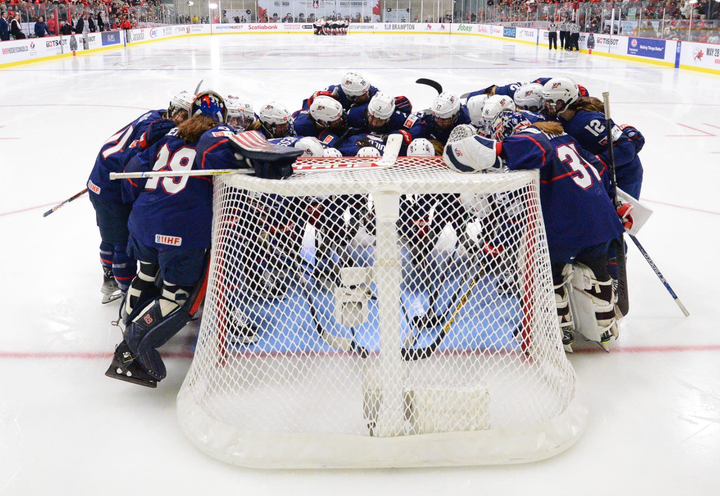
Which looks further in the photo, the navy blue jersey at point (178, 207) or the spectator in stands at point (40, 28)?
the spectator in stands at point (40, 28)

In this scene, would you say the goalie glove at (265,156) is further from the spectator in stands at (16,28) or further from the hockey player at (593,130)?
the spectator in stands at (16,28)

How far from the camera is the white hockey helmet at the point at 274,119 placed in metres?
3.40

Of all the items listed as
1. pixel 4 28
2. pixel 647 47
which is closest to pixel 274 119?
pixel 4 28

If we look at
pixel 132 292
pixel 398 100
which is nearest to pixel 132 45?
pixel 398 100

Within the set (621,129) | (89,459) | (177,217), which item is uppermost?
(621,129)

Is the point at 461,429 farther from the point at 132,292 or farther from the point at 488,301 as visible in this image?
the point at 132,292

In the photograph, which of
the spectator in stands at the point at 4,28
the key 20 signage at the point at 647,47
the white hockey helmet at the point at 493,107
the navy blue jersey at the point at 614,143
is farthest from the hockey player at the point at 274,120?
the spectator in stands at the point at 4,28

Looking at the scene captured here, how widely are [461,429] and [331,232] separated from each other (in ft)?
2.36

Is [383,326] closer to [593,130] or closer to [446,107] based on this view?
[593,130]

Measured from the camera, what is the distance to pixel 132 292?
266 cm

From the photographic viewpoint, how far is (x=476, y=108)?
3.66 meters

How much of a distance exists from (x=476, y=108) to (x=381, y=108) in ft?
1.77

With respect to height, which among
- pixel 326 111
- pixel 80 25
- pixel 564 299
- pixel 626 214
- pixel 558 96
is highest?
pixel 80 25

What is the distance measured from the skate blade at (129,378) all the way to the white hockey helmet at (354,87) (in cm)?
257
